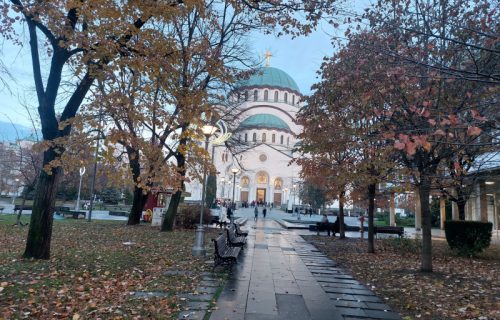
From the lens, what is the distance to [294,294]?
7.32 meters

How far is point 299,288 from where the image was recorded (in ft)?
25.8

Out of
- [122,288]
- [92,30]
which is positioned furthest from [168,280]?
[92,30]

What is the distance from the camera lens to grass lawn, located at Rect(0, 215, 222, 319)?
5.58 m

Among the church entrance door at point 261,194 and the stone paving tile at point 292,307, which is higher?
the church entrance door at point 261,194

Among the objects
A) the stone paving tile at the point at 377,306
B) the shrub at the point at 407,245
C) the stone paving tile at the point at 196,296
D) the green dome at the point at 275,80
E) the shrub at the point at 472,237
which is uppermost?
the green dome at the point at 275,80

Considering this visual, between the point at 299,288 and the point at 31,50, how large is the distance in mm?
8553

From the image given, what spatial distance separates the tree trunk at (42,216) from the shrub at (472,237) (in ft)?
47.6

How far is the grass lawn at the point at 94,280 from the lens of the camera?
558cm

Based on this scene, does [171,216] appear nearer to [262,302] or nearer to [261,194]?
[262,302]

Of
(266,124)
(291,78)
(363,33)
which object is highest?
(291,78)

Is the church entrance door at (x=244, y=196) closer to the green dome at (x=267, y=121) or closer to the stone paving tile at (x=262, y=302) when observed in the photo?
the green dome at (x=267, y=121)

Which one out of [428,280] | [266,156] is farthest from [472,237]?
[266,156]

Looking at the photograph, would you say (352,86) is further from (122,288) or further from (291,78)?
(291,78)

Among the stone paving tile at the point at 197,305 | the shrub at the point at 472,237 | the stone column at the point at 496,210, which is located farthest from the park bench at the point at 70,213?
the stone column at the point at 496,210
